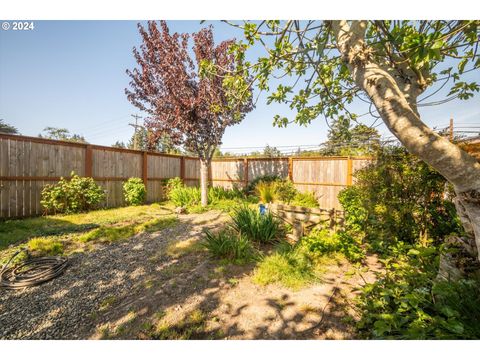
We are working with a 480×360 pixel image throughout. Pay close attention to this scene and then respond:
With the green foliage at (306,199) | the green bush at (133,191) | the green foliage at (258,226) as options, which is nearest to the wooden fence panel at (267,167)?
the green foliage at (306,199)

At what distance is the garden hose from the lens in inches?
102

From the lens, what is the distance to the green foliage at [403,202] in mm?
3088

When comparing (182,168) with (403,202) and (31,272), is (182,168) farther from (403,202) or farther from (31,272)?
(403,202)

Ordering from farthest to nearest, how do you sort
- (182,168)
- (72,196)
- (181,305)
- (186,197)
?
(182,168) → (186,197) → (72,196) → (181,305)

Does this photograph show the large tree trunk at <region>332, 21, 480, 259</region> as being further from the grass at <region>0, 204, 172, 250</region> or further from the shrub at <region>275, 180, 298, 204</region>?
the grass at <region>0, 204, 172, 250</region>

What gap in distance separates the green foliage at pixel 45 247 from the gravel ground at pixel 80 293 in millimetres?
473

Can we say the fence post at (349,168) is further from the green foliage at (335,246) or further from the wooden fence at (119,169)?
the green foliage at (335,246)

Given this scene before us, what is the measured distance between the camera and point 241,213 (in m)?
3.91

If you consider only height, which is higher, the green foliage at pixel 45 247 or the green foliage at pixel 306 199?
the green foliage at pixel 306 199

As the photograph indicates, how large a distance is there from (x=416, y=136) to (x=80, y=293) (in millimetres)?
3829

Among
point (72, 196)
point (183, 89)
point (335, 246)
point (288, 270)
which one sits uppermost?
point (183, 89)

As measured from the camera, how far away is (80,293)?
2428 mm

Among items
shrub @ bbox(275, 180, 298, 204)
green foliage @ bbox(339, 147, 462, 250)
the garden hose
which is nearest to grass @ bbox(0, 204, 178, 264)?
the garden hose

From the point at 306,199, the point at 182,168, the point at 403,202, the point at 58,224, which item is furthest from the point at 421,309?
the point at 182,168
